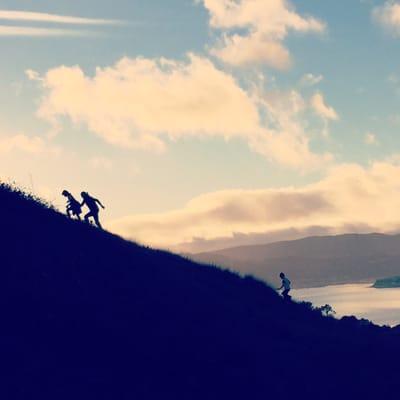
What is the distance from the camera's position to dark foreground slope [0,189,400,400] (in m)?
17.6

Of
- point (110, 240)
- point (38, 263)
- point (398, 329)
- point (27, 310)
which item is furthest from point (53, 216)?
point (398, 329)

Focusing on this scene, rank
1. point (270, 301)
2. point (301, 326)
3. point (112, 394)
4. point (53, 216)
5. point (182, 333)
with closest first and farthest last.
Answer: point (112, 394)
point (182, 333)
point (53, 216)
point (301, 326)
point (270, 301)

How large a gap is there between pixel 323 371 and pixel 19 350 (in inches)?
450

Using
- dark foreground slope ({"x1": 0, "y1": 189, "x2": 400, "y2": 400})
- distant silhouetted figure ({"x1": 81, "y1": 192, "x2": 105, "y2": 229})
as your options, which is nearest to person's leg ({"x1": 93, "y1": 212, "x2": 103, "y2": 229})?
distant silhouetted figure ({"x1": 81, "y1": 192, "x2": 105, "y2": 229})

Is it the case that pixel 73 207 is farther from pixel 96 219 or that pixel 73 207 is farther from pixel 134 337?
pixel 134 337

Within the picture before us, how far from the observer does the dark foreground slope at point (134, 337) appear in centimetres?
1756

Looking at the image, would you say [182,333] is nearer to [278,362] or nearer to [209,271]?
[278,362]

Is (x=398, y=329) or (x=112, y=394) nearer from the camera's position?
(x=112, y=394)

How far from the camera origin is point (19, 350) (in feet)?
56.3

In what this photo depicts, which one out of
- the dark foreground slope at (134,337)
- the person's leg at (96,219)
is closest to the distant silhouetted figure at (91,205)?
the person's leg at (96,219)

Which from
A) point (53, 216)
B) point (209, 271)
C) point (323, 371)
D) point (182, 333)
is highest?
point (53, 216)

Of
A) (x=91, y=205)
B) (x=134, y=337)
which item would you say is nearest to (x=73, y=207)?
(x=91, y=205)

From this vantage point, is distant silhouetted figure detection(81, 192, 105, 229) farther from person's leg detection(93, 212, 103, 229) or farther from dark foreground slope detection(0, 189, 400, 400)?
dark foreground slope detection(0, 189, 400, 400)

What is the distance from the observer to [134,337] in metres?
20.1
